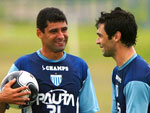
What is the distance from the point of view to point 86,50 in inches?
1414

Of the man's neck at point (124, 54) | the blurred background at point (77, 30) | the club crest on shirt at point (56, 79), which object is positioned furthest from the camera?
the blurred background at point (77, 30)

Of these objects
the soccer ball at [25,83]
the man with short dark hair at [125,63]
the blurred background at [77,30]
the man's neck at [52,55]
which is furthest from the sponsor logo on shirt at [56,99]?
the blurred background at [77,30]

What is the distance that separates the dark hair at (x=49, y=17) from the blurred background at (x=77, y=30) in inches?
430

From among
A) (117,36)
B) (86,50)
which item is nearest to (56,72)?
Answer: (117,36)

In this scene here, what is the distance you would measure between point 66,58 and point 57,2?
48.1 m

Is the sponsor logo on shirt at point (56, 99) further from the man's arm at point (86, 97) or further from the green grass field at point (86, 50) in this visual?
the green grass field at point (86, 50)

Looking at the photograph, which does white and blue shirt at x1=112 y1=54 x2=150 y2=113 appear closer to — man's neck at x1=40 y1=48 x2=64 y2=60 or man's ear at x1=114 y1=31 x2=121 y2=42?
man's ear at x1=114 y1=31 x2=121 y2=42

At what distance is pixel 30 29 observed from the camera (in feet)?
183

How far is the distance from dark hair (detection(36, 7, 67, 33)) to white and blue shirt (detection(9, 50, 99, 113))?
0.43m

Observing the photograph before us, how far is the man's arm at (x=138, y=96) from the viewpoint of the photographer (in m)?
7.10

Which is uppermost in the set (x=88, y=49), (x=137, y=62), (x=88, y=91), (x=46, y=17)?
(x=46, y=17)

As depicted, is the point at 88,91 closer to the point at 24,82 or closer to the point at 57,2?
the point at 24,82

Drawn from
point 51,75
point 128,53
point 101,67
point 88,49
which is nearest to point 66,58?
point 51,75

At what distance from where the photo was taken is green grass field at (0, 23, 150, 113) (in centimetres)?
1958
